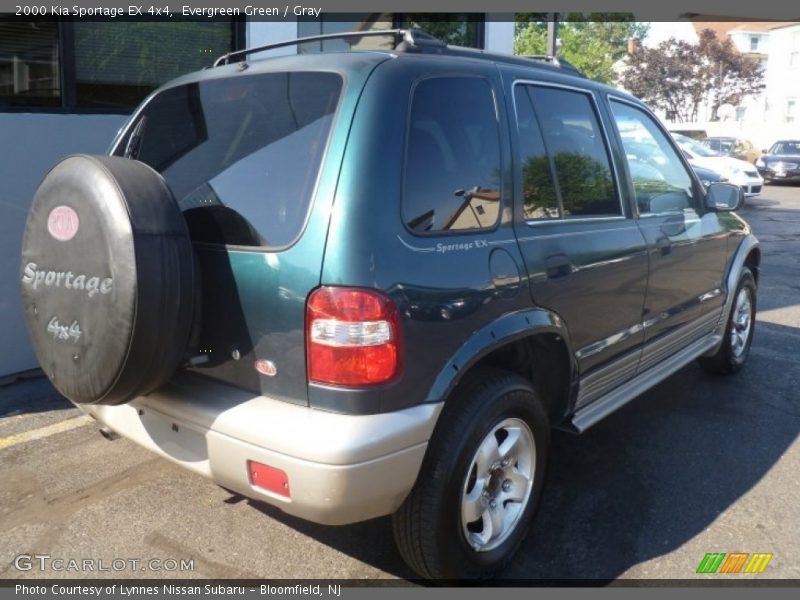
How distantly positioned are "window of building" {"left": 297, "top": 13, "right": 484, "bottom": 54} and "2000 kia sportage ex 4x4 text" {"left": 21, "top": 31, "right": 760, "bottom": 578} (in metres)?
3.74

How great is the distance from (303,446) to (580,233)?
1.63 meters

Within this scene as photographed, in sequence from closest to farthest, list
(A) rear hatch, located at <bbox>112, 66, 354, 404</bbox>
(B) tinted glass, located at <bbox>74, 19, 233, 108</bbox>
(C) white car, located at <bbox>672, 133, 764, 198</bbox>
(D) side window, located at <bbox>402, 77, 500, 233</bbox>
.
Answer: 1. (A) rear hatch, located at <bbox>112, 66, 354, 404</bbox>
2. (D) side window, located at <bbox>402, 77, 500, 233</bbox>
3. (B) tinted glass, located at <bbox>74, 19, 233, 108</bbox>
4. (C) white car, located at <bbox>672, 133, 764, 198</bbox>

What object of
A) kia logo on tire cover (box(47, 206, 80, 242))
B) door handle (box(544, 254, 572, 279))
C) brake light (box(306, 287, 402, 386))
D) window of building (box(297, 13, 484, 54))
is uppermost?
window of building (box(297, 13, 484, 54))

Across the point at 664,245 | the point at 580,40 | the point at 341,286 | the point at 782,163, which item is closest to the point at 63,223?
the point at 341,286

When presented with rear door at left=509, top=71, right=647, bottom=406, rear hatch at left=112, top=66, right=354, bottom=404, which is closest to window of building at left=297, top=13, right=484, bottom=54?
rear door at left=509, top=71, right=647, bottom=406

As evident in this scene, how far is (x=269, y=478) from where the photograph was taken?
243 cm

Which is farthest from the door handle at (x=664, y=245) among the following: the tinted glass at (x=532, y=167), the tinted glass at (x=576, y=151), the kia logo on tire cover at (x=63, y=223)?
the kia logo on tire cover at (x=63, y=223)

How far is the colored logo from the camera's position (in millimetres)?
3039

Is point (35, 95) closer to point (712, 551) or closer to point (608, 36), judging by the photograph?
point (712, 551)

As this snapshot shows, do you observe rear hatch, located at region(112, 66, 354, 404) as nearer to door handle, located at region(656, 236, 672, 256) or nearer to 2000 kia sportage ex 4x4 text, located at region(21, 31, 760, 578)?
2000 kia sportage ex 4x4 text, located at region(21, 31, 760, 578)

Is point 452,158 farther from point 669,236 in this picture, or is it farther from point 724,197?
point 724,197

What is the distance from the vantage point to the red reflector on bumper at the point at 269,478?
2.40 m

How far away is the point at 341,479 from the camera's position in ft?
7.57

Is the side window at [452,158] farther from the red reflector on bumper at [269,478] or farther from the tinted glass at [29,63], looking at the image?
the tinted glass at [29,63]
